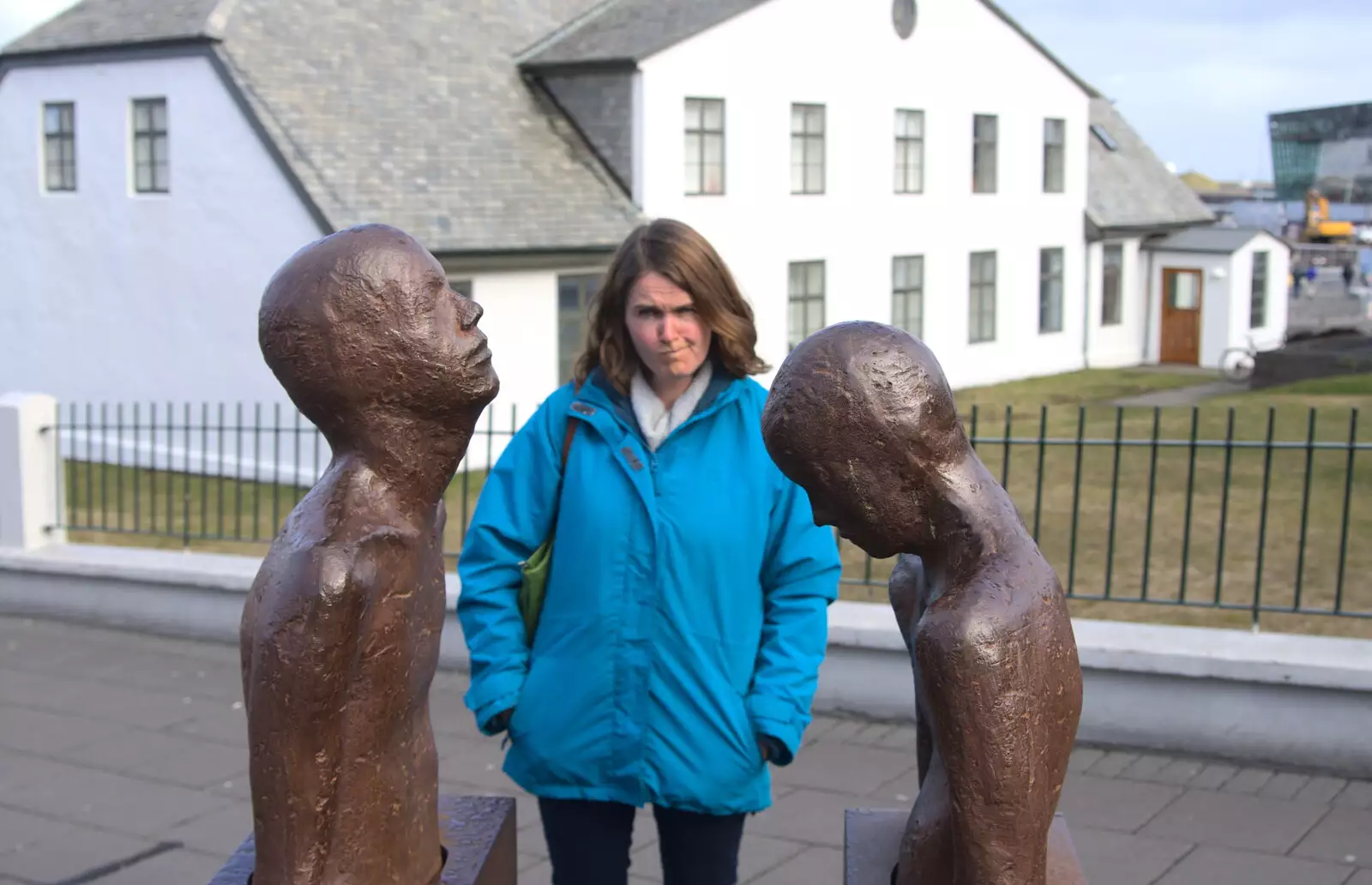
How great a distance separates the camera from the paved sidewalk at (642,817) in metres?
4.88

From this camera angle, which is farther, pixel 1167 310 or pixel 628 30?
pixel 1167 310

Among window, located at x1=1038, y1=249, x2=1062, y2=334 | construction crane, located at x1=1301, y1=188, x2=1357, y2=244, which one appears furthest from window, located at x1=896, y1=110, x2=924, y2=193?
construction crane, located at x1=1301, y1=188, x2=1357, y2=244

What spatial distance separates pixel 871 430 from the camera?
211cm

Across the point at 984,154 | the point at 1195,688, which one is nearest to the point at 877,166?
the point at 984,154

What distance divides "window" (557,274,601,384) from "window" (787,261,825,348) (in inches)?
189

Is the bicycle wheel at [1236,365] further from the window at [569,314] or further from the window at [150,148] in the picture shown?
the window at [150,148]

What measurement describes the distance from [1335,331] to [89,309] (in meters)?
24.9

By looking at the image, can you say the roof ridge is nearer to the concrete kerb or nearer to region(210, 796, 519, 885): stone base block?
the concrete kerb

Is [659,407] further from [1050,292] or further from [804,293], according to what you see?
[1050,292]

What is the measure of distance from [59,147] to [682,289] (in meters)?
15.5

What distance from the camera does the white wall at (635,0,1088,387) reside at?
19062mm

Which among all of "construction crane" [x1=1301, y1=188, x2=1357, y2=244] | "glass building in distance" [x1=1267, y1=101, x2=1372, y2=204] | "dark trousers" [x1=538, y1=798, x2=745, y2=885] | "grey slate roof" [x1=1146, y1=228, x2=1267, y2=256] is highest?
"glass building in distance" [x1=1267, y1=101, x2=1372, y2=204]

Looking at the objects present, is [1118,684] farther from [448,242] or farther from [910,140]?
[910,140]

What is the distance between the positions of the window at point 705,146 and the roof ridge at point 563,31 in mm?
1864
